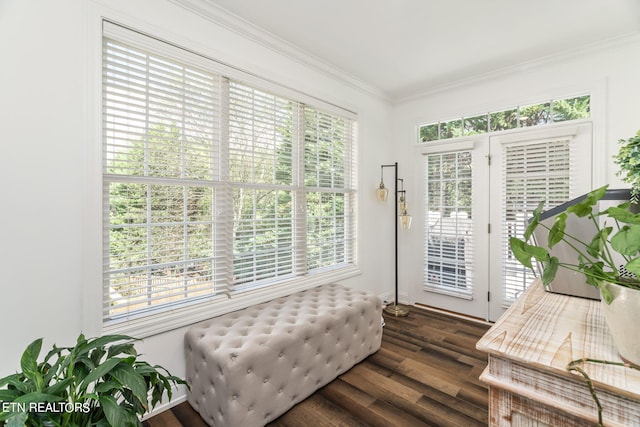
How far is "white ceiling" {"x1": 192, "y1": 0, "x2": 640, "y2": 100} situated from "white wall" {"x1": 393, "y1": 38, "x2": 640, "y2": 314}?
0.14 m

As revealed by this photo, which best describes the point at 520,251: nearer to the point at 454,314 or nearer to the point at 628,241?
the point at 628,241

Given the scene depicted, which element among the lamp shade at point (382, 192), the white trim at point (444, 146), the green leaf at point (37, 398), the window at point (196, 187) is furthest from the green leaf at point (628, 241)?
the white trim at point (444, 146)

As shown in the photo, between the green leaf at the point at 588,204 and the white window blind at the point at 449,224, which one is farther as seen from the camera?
the white window blind at the point at 449,224

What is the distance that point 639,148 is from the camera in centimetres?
81

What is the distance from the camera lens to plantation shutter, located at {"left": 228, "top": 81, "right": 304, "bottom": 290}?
2.42 meters

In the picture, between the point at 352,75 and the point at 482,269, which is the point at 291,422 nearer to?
the point at 482,269

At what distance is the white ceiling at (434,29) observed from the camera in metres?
2.19

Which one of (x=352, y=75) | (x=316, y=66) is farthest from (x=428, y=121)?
(x=316, y=66)

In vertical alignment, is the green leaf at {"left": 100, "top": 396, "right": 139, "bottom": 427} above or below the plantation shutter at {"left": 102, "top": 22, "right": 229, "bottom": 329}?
below

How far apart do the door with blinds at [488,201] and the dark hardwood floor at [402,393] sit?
0.72 m

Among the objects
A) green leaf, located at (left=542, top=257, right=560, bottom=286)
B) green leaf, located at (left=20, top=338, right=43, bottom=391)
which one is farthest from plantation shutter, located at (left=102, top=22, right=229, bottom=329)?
green leaf, located at (left=542, top=257, right=560, bottom=286)

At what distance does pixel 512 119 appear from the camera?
321 cm

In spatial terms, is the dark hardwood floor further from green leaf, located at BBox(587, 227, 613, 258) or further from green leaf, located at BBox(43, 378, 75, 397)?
green leaf, located at BBox(587, 227, 613, 258)

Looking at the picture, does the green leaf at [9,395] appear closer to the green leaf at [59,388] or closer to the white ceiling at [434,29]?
the green leaf at [59,388]
